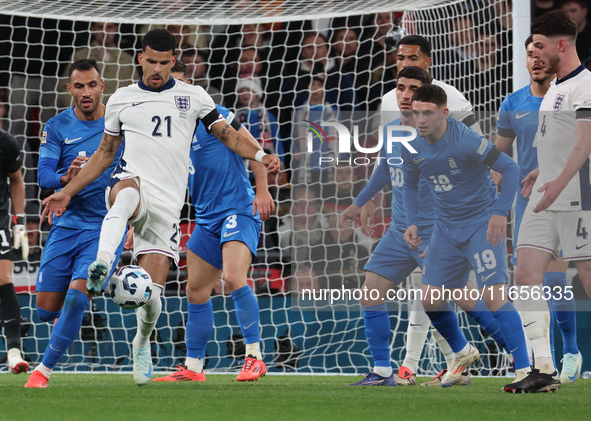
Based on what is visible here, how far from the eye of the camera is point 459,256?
473 cm

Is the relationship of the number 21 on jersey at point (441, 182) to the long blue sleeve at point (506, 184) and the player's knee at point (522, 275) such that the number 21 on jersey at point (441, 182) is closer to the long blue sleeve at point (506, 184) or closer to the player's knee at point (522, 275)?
the long blue sleeve at point (506, 184)

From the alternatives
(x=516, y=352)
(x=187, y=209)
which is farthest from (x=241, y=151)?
(x=187, y=209)

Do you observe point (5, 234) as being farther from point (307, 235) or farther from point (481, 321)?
point (481, 321)

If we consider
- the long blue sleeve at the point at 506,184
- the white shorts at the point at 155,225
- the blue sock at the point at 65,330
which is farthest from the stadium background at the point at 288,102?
the white shorts at the point at 155,225

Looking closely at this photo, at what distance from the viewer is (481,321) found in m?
4.91

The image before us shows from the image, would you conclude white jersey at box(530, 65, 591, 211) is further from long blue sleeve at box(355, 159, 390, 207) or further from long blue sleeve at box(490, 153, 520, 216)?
long blue sleeve at box(355, 159, 390, 207)

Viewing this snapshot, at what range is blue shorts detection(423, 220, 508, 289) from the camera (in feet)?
15.0

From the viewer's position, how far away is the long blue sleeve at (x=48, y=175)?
200 inches

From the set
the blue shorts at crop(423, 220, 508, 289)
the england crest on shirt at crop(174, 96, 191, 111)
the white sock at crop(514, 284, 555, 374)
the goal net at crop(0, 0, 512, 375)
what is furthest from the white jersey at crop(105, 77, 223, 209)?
the goal net at crop(0, 0, 512, 375)

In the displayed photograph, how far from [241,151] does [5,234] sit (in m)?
2.30

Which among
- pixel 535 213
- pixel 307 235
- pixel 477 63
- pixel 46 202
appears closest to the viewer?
pixel 46 202

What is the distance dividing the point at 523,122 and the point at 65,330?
3025 mm

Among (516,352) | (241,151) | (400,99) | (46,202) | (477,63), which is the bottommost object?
(516,352)

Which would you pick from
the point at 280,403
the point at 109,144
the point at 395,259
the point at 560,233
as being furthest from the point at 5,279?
the point at 560,233
